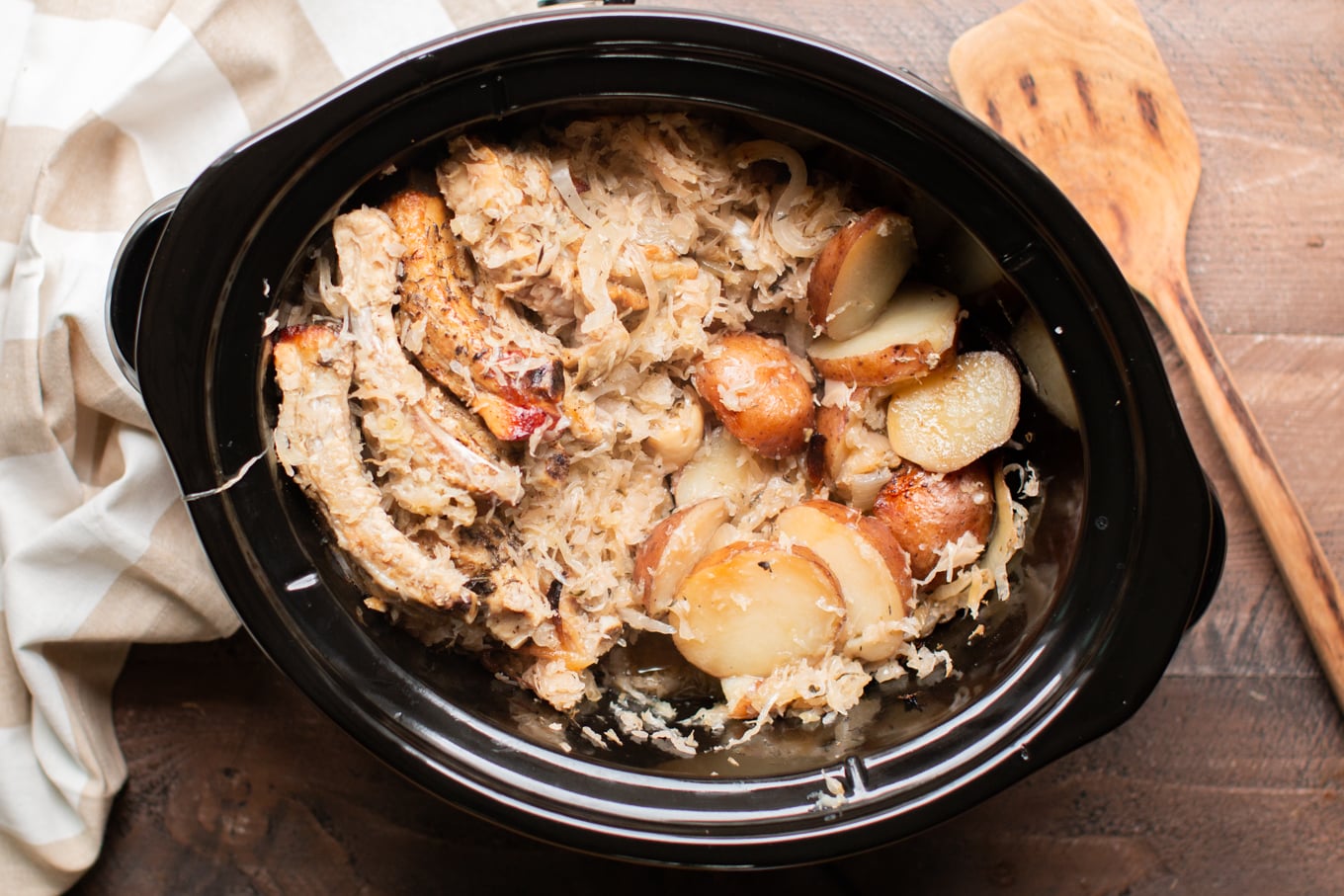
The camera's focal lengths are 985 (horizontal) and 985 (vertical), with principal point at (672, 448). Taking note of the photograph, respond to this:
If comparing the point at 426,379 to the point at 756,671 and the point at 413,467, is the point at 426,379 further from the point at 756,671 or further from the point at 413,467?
the point at 756,671

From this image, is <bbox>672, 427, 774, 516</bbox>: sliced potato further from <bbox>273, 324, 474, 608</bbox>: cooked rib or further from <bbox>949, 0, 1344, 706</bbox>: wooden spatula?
<bbox>949, 0, 1344, 706</bbox>: wooden spatula

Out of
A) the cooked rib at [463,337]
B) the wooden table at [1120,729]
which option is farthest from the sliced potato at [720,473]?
the wooden table at [1120,729]

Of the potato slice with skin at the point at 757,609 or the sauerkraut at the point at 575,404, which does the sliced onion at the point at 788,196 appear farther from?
the potato slice with skin at the point at 757,609

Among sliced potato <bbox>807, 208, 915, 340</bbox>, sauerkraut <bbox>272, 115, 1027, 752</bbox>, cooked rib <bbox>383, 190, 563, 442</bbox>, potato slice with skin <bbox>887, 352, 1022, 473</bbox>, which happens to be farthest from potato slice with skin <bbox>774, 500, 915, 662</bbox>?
cooked rib <bbox>383, 190, 563, 442</bbox>

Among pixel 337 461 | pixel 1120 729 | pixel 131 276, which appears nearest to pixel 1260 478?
pixel 1120 729

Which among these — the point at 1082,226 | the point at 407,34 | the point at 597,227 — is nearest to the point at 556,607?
the point at 597,227

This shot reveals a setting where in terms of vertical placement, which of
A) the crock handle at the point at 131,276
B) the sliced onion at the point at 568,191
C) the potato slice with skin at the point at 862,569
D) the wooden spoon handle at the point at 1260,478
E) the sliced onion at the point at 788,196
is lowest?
the wooden spoon handle at the point at 1260,478
